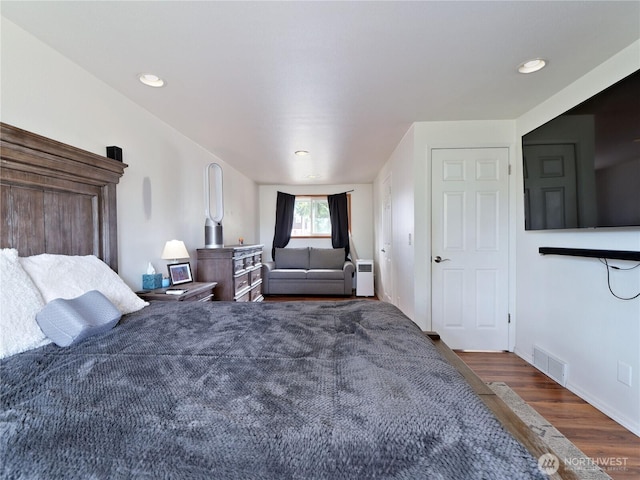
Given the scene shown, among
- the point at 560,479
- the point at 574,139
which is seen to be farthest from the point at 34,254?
the point at 574,139

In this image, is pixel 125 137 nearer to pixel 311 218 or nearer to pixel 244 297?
pixel 244 297

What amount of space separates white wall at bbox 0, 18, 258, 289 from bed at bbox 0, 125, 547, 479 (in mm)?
331

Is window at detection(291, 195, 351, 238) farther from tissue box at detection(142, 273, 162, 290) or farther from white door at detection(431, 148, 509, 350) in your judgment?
tissue box at detection(142, 273, 162, 290)

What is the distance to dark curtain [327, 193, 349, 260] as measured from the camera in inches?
240

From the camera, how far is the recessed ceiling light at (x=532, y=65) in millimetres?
1801

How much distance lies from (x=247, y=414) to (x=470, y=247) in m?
2.80

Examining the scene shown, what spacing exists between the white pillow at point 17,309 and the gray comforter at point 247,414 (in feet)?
0.25

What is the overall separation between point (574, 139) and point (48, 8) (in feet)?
10.6

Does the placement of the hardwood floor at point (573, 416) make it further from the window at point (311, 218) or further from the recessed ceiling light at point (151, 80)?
the window at point (311, 218)

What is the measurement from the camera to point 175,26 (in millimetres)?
1455

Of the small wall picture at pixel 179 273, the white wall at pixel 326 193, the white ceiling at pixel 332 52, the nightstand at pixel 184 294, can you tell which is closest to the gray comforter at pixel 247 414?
the nightstand at pixel 184 294

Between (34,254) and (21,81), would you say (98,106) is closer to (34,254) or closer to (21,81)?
(21,81)

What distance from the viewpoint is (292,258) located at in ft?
19.4

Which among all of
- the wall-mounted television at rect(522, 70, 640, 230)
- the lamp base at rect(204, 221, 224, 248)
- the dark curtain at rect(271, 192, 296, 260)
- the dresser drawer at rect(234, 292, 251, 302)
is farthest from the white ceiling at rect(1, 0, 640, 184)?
the dark curtain at rect(271, 192, 296, 260)
